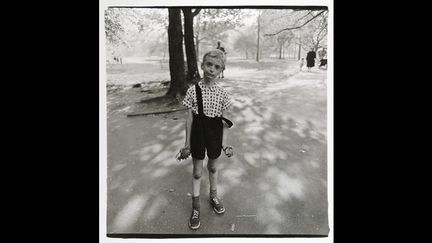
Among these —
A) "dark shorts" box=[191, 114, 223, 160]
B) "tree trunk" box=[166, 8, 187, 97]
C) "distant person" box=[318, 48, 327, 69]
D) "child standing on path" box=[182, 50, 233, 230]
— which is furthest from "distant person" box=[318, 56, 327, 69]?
"tree trunk" box=[166, 8, 187, 97]

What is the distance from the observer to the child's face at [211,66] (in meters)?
2.53

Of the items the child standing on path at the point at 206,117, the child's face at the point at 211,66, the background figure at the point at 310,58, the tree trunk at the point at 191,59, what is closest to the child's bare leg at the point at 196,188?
Result: the child standing on path at the point at 206,117

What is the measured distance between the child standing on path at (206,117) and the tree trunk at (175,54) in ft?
2.81

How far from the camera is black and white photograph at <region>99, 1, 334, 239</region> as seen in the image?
2850 millimetres

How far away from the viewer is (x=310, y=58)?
130 inches

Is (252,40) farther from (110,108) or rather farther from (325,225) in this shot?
(325,225)

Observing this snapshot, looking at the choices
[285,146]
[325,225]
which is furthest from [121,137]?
[325,225]

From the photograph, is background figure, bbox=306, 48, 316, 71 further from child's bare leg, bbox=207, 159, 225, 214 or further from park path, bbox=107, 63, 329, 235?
child's bare leg, bbox=207, 159, 225, 214

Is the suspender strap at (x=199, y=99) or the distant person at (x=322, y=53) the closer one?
the suspender strap at (x=199, y=99)

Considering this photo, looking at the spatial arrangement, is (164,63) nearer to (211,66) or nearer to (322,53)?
(211,66)

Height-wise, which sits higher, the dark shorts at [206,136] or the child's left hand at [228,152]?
the dark shorts at [206,136]

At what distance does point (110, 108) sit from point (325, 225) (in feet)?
7.82

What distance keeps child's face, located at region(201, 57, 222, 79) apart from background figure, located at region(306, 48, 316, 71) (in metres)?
1.19

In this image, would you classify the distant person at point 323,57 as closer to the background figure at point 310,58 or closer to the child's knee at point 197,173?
the background figure at point 310,58
